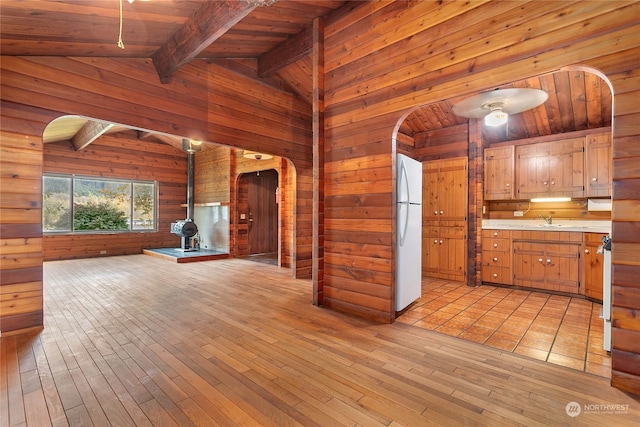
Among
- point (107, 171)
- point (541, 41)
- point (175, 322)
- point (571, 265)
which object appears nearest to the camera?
point (541, 41)

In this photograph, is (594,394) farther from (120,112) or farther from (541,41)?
(120,112)

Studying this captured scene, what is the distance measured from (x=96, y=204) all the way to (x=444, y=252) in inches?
351

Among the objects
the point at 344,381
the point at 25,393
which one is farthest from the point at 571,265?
the point at 25,393

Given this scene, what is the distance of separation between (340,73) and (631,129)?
2.76 m

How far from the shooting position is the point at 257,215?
8672mm

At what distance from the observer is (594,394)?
1.92 m

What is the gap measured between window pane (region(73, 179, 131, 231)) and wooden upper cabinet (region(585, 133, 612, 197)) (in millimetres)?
10470

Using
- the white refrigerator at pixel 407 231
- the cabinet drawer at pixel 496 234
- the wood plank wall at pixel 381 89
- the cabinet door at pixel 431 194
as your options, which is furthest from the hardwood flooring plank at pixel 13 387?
the cabinet drawer at pixel 496 234

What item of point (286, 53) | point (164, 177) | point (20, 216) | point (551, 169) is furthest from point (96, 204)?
point (551, 169)

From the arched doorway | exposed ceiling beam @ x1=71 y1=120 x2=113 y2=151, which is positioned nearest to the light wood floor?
exposed ceiling beam @ x1=71 y1=120 x2=113 y2=151

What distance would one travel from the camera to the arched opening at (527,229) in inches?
116

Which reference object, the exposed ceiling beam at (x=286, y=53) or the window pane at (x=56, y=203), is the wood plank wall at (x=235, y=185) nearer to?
the exposed ceiling beam at (x=286, y=53)

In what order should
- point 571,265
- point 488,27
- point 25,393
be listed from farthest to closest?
point 571,265, point 488,27, point 25,393

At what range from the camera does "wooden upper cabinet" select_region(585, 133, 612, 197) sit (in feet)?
13.8
